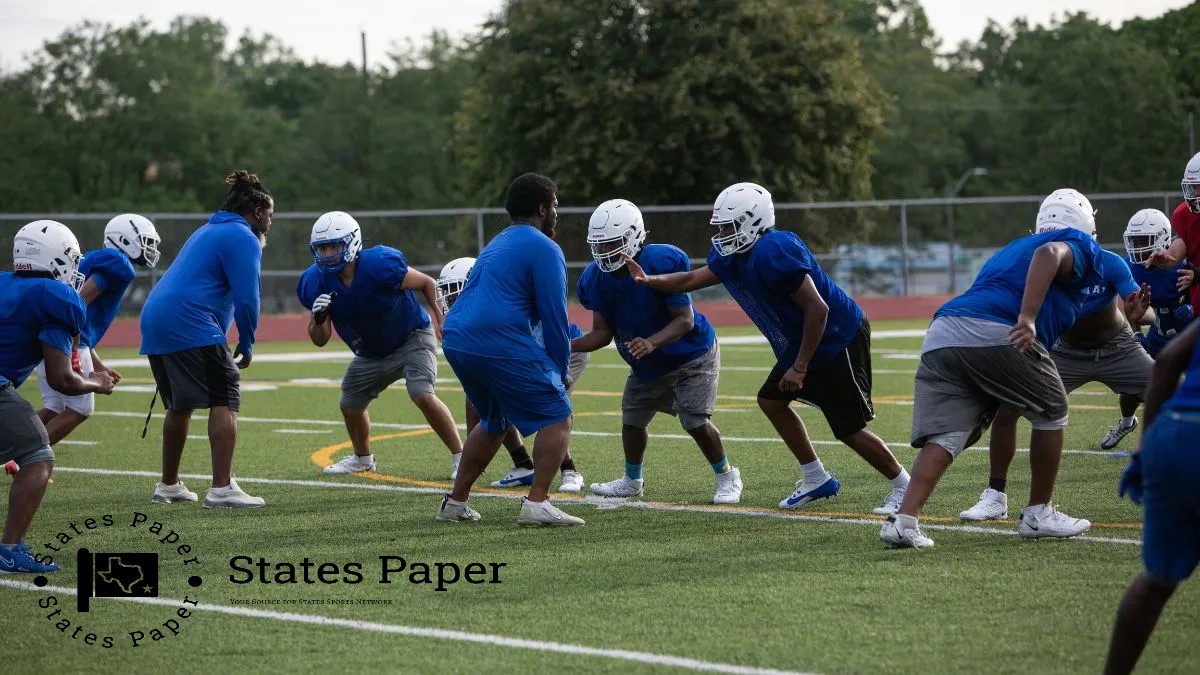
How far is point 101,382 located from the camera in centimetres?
787

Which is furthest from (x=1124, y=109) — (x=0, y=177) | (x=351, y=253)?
(x=351, y=253)

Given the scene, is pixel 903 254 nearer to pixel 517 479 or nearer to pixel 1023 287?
pixel 517 479

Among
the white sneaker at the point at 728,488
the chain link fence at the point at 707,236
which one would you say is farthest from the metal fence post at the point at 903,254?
the white sneaker at the point at 728,488

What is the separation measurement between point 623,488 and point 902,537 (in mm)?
2479

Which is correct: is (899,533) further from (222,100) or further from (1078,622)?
(222,100)

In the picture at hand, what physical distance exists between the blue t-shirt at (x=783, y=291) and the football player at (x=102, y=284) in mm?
3885

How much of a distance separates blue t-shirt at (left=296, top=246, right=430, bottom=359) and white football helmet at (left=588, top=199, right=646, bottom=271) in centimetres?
161

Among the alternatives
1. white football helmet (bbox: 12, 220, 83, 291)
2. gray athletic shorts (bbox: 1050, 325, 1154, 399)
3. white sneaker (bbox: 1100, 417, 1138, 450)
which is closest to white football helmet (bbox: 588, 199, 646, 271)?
white football helmet (bbox: 12, 220, 83, 291)

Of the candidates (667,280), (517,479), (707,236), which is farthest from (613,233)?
(707,236)

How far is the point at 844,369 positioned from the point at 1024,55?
78998mm

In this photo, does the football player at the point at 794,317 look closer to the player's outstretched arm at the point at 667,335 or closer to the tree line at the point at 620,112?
the player's outstretched arm at the point at 667,335

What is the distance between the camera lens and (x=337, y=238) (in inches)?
383

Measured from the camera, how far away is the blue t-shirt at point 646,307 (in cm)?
896

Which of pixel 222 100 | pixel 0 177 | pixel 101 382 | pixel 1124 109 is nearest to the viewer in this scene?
pixel 101 382
